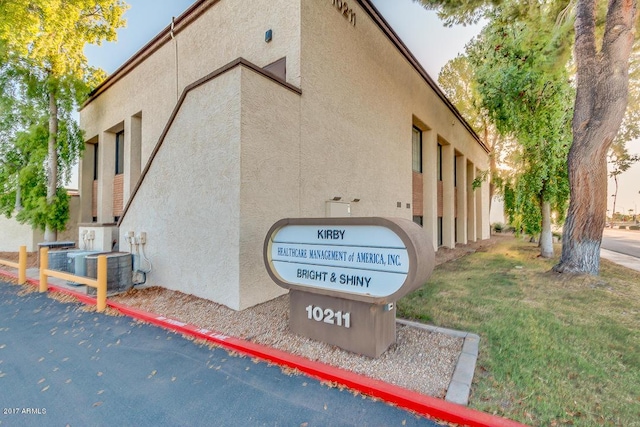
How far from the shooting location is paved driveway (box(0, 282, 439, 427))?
2.68 meters

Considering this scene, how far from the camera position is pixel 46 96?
11.0 meters

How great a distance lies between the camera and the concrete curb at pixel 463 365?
111 inches

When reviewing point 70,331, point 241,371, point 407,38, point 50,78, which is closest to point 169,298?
point 70,331

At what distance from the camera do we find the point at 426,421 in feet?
8.57

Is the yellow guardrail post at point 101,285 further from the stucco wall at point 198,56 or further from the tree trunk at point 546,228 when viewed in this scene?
the tree trunk at point 546,228

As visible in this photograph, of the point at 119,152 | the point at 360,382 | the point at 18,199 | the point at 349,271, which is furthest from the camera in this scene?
the point at 119,152

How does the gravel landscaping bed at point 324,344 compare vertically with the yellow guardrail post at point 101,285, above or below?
below

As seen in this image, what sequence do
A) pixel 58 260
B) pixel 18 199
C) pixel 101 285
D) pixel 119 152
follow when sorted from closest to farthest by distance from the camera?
pixel 101 285 → pixel 58 260 → pixel 18 199 → pixel 119 152

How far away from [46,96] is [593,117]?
18019 millimetres

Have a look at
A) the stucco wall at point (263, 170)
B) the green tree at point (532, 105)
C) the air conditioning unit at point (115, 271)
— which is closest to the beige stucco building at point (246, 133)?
the stucco wall at point (263, 170)

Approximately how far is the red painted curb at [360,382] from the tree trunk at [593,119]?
764 centimetres

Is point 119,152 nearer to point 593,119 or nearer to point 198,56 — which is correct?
point 198,56

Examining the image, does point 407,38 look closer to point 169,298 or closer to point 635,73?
point 635,73

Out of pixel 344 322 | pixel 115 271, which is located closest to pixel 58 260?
pixel 115 271
